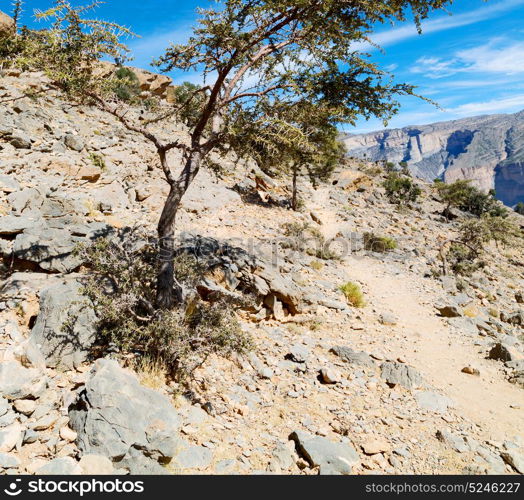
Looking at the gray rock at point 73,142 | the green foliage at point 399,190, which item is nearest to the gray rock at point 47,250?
the gray rock at point 73,142

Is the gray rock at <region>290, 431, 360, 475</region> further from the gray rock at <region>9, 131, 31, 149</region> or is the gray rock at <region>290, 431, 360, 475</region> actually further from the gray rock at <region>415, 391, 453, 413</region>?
the gray rock at <region>9, 131, 31, 149</region>

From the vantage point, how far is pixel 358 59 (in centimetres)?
697

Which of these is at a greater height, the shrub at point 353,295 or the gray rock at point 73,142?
the gray rock at point 73,142

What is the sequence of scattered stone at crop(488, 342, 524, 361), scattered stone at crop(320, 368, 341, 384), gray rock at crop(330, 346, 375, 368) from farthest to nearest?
scattered stone at crop(488, 342, 524, 361) < gray rock at crop(330, 346, 375, 368) < scattered stone at crop(320, 368, 341, 384)

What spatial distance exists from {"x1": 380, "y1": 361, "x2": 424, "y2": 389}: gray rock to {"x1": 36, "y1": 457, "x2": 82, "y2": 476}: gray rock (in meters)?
6.20

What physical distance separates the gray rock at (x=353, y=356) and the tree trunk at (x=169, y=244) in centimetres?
419

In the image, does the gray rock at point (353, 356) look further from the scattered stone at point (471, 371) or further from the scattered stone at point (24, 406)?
the scattered stone at point (24, 406)

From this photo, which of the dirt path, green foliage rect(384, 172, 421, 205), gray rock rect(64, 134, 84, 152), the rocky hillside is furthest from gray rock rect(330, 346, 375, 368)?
green foliage rect(384, 172, 421, 205)

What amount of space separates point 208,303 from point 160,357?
2.29 metres

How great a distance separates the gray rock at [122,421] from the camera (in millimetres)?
3828

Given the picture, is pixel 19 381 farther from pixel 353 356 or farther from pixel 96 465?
pixel 353 356

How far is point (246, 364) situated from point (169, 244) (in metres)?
3.02

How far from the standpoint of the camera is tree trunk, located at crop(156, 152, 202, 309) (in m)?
6.36
